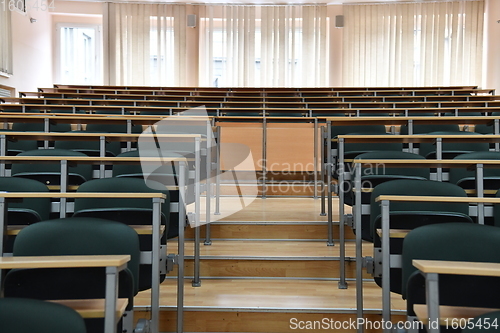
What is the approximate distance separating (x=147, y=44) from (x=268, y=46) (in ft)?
6.42

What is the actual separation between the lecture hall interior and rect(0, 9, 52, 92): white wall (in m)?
0.05

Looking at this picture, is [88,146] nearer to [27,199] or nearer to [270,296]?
[27,199]

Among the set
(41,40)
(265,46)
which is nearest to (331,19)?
(265,46)

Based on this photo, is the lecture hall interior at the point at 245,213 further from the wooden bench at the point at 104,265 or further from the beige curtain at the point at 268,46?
the beige curtain at the point at 268,46

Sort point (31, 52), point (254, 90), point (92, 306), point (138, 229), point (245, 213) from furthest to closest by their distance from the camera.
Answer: point (31, 52)
point (254, 90)
point (245, 213)
point (138, 229)
point (92, 306)

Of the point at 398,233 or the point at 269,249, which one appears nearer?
the point at 398,233

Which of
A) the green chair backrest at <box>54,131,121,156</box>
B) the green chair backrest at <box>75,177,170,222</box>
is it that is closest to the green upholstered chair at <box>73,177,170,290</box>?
the green chair backrest at <box>75,177,170,222</box>

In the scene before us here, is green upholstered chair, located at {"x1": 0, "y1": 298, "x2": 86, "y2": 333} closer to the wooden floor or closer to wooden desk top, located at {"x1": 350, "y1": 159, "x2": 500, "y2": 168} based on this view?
the wooden floor

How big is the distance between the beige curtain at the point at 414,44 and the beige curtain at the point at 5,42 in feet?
16.0

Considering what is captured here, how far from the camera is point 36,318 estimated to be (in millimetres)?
899

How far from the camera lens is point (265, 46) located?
7418mm

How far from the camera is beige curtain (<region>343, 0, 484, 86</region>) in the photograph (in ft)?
22.8

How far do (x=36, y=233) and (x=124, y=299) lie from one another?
1.01 ft

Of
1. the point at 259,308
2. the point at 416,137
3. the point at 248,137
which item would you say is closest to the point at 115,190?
the point at 259,308
